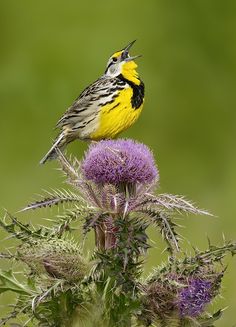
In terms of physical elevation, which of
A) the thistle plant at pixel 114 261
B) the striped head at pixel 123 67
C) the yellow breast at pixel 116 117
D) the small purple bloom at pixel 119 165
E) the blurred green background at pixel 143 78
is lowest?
the thistle plant at pixel 114 261

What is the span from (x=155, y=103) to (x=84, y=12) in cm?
272

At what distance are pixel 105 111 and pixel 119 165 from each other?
236 cm

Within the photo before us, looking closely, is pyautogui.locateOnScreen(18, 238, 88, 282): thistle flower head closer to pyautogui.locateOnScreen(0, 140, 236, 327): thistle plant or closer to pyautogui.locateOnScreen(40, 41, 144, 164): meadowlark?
pyautogui.locateOnScreen(0, 140, 236, 327): thistle plant

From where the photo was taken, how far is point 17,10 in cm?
1714

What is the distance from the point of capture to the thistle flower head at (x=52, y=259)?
4262mm

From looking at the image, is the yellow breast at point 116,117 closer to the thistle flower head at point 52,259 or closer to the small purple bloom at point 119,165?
the small purple bloom at point 119,165

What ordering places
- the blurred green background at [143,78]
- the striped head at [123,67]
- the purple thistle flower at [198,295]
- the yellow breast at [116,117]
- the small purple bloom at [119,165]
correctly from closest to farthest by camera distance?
the purple thistle flower at [198,295] < the small purple bloom at [119,165] < the yellow breast at [116,117] < the striped head at [123,67] < the blurred green background at [143,78]

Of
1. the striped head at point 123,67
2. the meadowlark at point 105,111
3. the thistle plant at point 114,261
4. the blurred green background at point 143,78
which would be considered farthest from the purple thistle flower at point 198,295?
the blurred green background at point 143,78

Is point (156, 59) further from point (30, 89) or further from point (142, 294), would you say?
point (142, 294)

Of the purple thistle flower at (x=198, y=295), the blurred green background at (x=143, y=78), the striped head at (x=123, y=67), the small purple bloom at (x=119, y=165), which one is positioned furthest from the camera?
the blurred green background at (x=143, y=78)

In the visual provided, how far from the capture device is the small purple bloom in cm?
441

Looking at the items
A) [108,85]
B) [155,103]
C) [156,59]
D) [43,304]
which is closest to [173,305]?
[43,304]

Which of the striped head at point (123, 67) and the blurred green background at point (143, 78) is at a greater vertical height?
the blurred green background at point (143, 78)

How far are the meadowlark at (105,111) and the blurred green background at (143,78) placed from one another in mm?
4021
